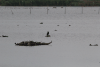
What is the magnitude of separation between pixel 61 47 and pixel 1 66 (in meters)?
6.54

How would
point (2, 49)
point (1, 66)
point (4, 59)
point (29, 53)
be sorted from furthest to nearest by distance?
point (2, 49) < point (29, 53) < point (4, 59) < point (1, 66)

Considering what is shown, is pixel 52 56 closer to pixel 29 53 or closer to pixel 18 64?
pixel 29 53

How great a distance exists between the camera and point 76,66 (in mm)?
13695

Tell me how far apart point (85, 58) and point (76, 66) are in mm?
1940

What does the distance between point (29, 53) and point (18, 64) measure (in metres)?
2.98

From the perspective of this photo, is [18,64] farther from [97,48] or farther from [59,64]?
[97,48]

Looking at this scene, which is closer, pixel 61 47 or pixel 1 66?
pixel 1 66

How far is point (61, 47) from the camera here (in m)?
19.4

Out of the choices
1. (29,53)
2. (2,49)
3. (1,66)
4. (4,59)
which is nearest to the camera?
(1,66)

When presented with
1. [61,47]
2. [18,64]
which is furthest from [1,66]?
[61,47]

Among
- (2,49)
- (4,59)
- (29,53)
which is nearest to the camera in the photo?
(4,59)

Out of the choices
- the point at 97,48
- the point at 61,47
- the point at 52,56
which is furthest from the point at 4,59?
the point at 97,48

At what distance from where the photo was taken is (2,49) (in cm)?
1861

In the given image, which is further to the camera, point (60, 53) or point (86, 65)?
point (60, 53)
